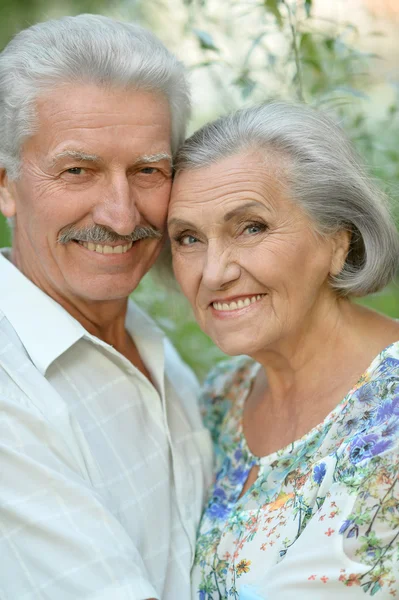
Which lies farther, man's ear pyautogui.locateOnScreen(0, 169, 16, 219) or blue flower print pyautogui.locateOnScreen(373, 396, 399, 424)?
man's ear pyautogui.locateOnScreen(0, 169, 16, 219)

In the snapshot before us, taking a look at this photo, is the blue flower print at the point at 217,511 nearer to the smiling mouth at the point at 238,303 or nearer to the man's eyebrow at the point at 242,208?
the smiling mouth at the point at 238,303

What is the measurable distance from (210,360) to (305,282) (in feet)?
6.28

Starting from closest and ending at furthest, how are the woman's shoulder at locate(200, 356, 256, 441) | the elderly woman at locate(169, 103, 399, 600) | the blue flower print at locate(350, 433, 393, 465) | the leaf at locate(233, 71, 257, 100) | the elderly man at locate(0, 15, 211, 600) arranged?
1. the blue flower print at locate(350, 433, 393, 465)
2. the elderly woman at locate(169, 103, 399, 600)
3. the elderly man at locate(0, 15, 211, 600)
4. the woman's shoulder at locate(200, 356, 256, 441)
5. the leaf at locate(233, 71, 257, 100)

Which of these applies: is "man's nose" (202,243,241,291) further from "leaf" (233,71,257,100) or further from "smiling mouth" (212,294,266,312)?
"leaf" (233,71,257,100)

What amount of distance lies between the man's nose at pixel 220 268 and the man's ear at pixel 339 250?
13.6 inches

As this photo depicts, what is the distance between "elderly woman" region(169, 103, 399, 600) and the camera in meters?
2.33

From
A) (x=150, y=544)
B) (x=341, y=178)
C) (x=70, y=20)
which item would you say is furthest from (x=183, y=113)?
(x=150, y=544)

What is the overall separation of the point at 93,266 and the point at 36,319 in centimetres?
29

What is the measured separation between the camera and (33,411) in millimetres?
2285

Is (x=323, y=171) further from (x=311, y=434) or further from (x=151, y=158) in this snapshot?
(x=311, y=434)

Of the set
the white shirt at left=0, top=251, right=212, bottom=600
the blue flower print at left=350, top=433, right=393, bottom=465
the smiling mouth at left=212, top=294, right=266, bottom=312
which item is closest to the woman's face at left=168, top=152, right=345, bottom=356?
the smiling mouth at left=212, top=294, right=266, bottom=312

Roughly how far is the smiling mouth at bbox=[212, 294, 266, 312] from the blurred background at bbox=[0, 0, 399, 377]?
715 millimetres

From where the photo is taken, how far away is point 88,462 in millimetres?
2430

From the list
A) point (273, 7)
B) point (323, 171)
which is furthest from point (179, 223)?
point (273, 7)
